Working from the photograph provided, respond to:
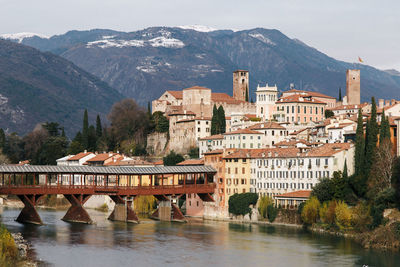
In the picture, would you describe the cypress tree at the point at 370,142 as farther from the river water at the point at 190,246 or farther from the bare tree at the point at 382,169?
the river water at the point at 190,246

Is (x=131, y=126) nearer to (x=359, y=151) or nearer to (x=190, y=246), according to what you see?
(x=359, y=151)

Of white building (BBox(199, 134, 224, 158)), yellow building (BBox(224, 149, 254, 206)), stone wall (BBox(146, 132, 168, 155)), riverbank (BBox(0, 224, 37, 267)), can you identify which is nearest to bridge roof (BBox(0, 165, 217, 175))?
yellow building (BBox(224, 149, 254, 206))

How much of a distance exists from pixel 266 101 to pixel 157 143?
839 inches

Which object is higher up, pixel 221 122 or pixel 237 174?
pixel 221 122

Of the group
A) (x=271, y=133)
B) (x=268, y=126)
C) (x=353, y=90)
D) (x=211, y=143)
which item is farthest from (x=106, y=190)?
(x=353, y=90)

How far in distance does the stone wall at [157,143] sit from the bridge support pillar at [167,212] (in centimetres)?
3987

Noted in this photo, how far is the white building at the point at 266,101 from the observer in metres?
132

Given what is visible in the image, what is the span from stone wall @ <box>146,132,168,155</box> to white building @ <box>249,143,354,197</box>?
42818mm

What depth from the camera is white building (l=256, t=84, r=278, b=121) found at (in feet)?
431

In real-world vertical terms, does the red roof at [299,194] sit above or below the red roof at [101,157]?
below

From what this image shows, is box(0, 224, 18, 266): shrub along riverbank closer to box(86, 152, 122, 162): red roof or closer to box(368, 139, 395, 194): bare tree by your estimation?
box(368, 139, 395, 194): bare tree

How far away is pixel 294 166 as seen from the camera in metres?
89.1

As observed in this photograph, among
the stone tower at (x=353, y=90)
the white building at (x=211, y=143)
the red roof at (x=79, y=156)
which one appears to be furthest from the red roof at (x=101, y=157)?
the stone tower at (x=353, y=90)

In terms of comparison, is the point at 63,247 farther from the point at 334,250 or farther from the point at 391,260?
the point at 391,260
